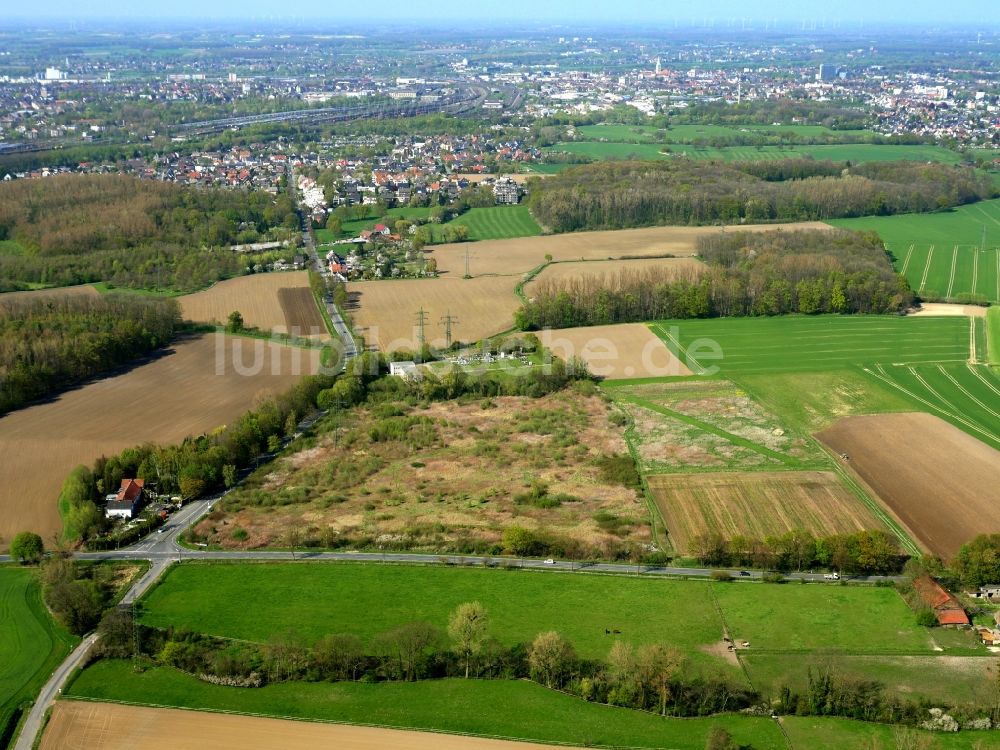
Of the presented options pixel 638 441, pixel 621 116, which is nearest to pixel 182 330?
pixel 638 441

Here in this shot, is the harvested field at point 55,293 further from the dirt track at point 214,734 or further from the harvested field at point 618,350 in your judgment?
the dirt track at point 214,734

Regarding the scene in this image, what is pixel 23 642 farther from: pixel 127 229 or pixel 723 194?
pixel 723 194

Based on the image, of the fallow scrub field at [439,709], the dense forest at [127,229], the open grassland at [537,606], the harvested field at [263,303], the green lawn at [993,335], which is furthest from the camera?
the dense forest at [127,229]

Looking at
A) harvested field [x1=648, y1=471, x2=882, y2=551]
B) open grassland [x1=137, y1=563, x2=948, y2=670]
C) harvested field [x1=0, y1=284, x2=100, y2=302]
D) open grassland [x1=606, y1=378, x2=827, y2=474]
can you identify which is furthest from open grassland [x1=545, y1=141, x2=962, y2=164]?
open grassland [x1=137, y1=563, x2=948, y2=670]

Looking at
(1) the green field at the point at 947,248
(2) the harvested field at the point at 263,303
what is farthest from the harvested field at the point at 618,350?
(1) the green field at the point at 947,248

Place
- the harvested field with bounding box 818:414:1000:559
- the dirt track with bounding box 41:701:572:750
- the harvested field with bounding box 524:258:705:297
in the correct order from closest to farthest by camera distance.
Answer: the dirt track with bounding box 41:701:572:750 < the harvested field with bounding box 818:414:1000:559 < the harvested field with bounding box 524:258:705:297

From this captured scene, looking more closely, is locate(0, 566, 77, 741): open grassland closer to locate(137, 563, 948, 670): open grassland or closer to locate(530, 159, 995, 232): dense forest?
locate(137, 563, 948, 670): open grassland
